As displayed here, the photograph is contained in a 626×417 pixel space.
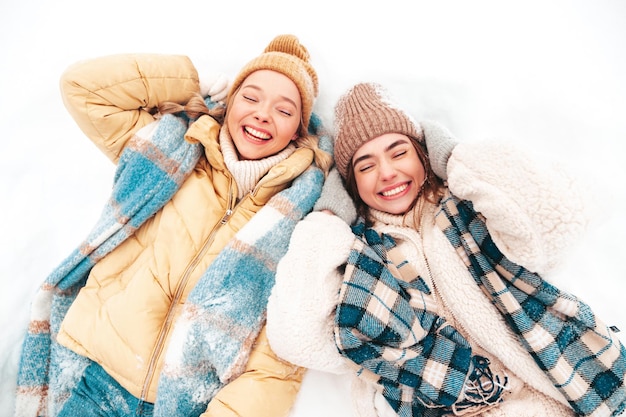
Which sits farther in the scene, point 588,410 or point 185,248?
point 185,248

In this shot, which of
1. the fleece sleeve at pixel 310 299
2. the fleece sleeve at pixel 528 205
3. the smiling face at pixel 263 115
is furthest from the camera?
the smiling face at pixel 263 115

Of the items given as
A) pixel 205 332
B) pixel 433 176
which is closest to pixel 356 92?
pixel 433 176

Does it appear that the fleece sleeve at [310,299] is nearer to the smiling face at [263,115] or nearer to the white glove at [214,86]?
the smiling face at [263,115]

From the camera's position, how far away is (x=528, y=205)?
3.34 feet

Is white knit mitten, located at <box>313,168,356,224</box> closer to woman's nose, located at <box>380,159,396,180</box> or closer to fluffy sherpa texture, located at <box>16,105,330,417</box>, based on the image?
fluffy sherpa texture, located at <box>16,105,330,417</box>

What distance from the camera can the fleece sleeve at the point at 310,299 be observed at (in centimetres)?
113

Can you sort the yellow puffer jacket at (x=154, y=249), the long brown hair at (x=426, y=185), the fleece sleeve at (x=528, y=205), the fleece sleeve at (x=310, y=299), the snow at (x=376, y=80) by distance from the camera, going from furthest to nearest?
the snow at (x=376, y=80) < the long brown hair at (x=426, y=185) < the yellow puffer jacket at (x=154, y=249) < the fleece sleeve at (x=310, y=299) < the fleece sleeve at (x=528, y=205)

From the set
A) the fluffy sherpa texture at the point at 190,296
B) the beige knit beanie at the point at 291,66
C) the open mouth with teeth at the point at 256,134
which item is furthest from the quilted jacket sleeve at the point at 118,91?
the open mouth with teeth at the point at 256,134

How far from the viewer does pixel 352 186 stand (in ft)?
4.91

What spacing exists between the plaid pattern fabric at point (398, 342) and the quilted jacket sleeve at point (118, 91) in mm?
1072

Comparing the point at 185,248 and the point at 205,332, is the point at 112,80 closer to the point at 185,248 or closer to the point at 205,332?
the point at 185,248

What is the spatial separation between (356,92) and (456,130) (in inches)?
20.8

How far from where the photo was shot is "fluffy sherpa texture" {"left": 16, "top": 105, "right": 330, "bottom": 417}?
4.00 ft

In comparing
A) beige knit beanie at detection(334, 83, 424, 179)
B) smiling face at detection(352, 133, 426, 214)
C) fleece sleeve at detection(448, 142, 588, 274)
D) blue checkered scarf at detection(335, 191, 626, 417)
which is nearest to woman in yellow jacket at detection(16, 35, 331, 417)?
beige knit beanie at detection(334, 83, 424, 179)
